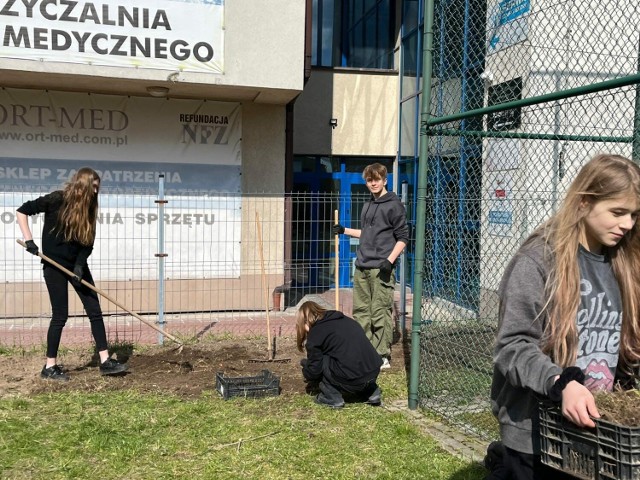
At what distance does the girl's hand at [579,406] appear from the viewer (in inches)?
71.5

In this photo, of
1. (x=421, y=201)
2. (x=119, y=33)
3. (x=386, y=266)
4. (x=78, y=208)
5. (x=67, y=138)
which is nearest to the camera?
(x=421, y=201)

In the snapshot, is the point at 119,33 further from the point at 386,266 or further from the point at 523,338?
the point at 523,338

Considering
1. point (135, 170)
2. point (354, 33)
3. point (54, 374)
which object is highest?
point (354, 33)

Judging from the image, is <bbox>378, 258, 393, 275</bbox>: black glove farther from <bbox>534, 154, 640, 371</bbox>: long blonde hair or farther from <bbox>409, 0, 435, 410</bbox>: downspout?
<bbox>534, 154, 640, 371</bbox>: long blonde hair

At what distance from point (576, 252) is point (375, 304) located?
409 centimetres

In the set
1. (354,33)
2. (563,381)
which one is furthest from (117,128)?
(563,381)

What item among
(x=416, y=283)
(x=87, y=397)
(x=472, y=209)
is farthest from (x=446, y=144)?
(x=87, y=397)

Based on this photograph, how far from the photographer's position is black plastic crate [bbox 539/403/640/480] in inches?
69.6

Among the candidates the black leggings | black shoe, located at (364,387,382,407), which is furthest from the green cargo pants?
the black leggings

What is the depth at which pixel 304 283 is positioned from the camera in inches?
370

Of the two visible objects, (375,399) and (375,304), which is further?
(375,304)

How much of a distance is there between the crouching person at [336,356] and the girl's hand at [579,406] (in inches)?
125

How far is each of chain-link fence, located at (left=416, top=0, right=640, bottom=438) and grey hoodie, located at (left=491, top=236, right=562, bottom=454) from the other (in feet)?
9.99

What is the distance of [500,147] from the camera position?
6.52m
